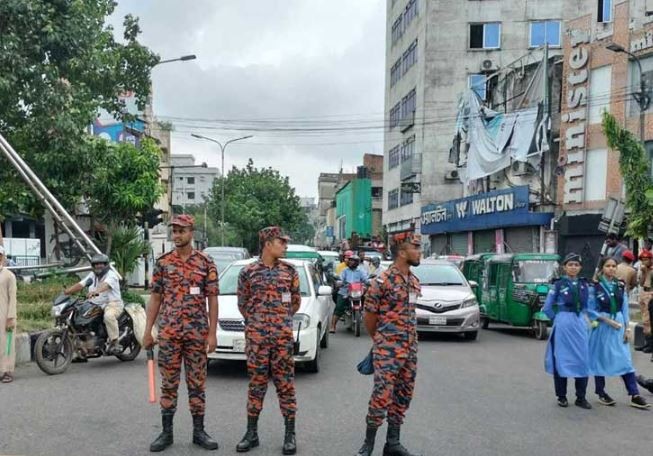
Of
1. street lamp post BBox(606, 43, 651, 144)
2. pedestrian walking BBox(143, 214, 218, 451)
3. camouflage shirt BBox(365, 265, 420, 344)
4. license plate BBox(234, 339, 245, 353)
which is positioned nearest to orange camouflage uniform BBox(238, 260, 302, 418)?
pedestrian walking BBox(143, 214, 218, 451)

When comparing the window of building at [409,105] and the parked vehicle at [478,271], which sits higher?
the window of building at [409,105]

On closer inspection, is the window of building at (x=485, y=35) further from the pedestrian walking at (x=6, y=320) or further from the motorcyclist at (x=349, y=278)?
the pedestrian walking at (x=6, y=320)

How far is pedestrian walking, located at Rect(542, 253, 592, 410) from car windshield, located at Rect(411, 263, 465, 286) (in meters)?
6.26

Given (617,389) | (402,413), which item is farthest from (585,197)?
(402,413)

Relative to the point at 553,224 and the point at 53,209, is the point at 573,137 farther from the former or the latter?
the point at 53,209

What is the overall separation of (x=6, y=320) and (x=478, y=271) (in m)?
11.5

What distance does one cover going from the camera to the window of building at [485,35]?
44781mm

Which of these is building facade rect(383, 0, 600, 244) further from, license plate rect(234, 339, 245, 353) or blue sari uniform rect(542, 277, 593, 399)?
blue sari uniform rect(542, 277, 593, 399)

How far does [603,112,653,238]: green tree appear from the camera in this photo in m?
17.2

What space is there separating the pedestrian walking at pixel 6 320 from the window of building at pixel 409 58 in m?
42.7

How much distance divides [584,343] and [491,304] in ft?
26.1

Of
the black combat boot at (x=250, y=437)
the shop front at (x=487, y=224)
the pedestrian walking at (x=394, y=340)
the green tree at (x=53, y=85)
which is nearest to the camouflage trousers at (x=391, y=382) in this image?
the pedestrian walking at (x=394, y=340)

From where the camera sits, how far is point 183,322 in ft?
17.6

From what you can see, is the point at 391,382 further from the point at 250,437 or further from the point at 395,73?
the point at 395,73
